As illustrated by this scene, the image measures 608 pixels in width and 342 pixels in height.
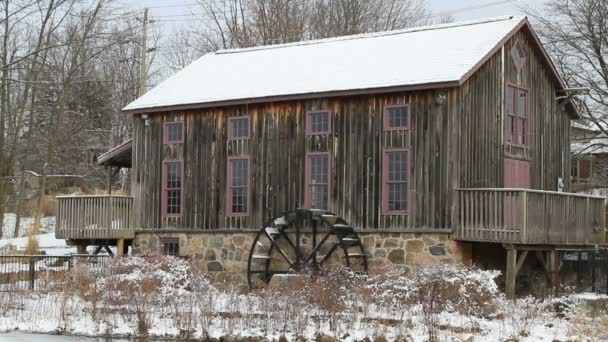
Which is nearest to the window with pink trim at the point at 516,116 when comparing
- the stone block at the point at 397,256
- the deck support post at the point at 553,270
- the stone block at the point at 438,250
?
the deck support post at the point at 553,270

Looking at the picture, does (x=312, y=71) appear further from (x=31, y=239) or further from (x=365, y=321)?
Result: (x=31, y=239)

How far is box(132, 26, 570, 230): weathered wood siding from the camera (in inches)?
1069

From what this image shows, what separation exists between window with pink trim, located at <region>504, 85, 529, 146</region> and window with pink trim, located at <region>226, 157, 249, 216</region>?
Answer: 753 cm

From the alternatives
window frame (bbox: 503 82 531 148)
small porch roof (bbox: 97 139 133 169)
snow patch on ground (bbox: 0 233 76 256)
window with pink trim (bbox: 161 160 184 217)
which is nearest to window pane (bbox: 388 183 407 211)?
window frame (bbox: 503 82 531 148)

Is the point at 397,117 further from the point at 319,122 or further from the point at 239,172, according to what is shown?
the point at 239,172

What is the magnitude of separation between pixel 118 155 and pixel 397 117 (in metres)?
10.9

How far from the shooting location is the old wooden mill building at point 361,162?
88.4 ft

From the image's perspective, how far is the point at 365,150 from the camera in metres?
28.3

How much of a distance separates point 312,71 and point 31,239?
573 inches

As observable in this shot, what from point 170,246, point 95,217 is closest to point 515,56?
point 170,246

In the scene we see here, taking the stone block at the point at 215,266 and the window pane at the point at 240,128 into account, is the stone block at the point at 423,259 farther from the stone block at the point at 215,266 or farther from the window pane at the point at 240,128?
the window pane at the point at 240,128

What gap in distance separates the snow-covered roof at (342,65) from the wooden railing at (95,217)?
3.01 metres

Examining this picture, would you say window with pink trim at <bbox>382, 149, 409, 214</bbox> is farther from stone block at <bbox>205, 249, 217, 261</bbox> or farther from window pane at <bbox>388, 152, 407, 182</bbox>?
stone block at <bbox>205, 249, 217, 261</bbox>

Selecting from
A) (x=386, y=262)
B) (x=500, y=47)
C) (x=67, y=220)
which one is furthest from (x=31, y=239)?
(x=500, y=47)
